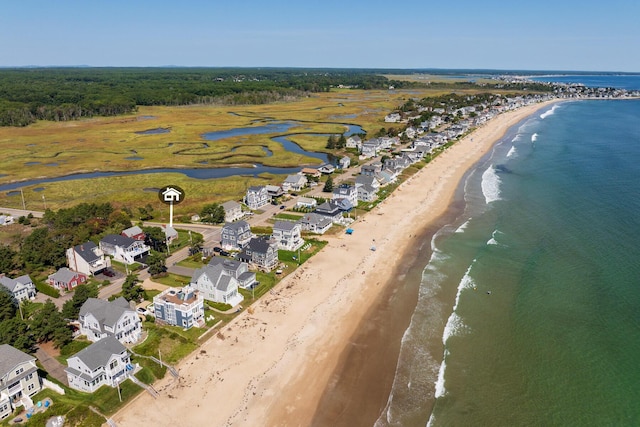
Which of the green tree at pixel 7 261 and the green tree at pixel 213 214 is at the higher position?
the green tree at pixel 213 214

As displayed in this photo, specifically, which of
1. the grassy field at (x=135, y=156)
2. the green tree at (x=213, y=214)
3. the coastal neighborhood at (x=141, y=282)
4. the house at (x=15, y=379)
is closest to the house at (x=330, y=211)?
the coastal neighborhood at (x=141, y=282)

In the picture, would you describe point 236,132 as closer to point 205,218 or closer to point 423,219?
point 205,218

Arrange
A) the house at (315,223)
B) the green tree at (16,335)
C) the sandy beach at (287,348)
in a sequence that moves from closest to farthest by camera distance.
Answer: the sandy beach at (287,348)
the green tree at (16,335)
the house at (315,223)

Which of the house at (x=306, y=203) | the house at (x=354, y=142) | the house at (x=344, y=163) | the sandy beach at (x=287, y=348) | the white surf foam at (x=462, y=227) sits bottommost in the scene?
the sandy beach at (x=287, y=348)

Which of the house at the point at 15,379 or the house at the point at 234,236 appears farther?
the house at the point at 234,236

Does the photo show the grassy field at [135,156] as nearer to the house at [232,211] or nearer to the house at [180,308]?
the house at [232,211]

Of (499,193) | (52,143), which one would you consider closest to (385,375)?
(499,193)
